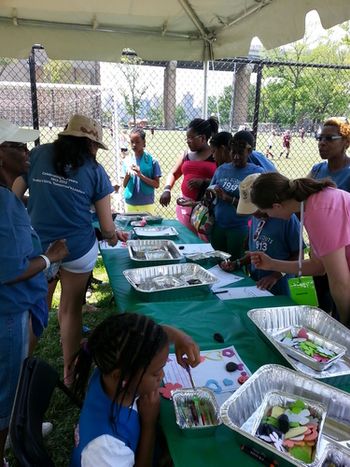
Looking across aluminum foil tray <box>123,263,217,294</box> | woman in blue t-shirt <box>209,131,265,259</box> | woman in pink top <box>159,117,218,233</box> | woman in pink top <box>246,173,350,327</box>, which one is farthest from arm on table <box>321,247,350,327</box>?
woman in pink top <box>159,117,218,233</box>

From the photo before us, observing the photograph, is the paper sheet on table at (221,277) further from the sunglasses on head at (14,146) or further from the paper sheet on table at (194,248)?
the sunglasses on head at (14,146)

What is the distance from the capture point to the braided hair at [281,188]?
157cm

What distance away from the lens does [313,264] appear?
5.79 ft

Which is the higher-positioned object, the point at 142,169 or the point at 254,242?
the point at 142,169

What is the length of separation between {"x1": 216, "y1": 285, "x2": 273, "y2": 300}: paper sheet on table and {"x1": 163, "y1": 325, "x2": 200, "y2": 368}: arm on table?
0.65 m

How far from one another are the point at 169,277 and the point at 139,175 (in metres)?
2.14

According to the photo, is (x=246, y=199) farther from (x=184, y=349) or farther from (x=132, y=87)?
(x=132, y=87)

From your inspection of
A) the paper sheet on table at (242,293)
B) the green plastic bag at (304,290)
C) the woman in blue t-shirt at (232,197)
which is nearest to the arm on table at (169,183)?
the woman in blue t-shirt at (232,197)

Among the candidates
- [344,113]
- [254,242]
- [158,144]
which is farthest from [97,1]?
[344,113]

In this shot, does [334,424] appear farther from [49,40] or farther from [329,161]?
[49,40]

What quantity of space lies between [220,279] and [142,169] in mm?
2271

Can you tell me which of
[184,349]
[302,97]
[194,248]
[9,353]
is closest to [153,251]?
[194,248]

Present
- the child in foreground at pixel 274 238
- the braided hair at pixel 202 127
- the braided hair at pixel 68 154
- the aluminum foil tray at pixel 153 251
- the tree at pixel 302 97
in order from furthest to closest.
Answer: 1. the tree at pixel 302 97
2. the braided hair at pixel 202 127
3. the aluminum foil tray at pixel 153 251
4. the child in foreground at pixel 274 238
5. the braided hair at pixel 68 154

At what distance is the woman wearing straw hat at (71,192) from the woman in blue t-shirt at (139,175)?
188 cm
